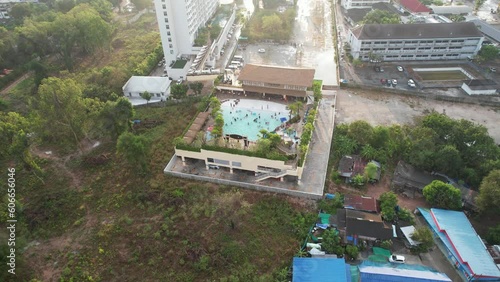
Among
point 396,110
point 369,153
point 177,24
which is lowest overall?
point 396,110

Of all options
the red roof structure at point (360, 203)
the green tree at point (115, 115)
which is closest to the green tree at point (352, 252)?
the red roof structure at point (360, 203)

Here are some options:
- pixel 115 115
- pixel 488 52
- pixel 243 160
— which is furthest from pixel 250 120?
pixel 488 52

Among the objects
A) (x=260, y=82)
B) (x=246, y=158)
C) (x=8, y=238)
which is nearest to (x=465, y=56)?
(x=260, y=82)

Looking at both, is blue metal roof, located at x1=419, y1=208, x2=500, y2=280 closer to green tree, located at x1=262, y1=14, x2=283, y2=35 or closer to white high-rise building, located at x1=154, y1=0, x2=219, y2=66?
white high-rise building, located at x1=154, y1=0, x2=219, y2=66

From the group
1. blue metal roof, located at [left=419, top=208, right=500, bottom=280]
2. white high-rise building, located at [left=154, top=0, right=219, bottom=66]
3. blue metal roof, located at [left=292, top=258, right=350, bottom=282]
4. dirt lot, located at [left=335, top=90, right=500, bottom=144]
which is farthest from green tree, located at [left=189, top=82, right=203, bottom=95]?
blue metal roof, located at [left=419, top=208, right=500, bottom=280]

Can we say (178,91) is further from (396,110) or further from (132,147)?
(396,110)

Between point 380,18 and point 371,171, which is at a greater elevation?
point 380,18

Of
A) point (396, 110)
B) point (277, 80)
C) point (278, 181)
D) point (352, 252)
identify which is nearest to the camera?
point (352, 252)
